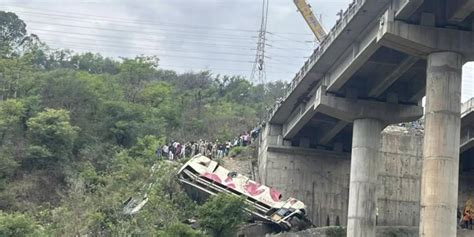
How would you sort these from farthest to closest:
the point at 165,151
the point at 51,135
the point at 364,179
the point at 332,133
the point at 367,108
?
1. the point at 165,151
2. the point at 51,135
3. the point at 332,133
4. the point at 367,108
5. the point at 364,179

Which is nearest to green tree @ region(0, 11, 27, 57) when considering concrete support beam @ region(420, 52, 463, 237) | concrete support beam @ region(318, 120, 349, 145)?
concrete support beam @ region(318, 120, 349, 145)

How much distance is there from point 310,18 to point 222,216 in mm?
47684

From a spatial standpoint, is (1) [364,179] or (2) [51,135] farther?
(2) [51,135]

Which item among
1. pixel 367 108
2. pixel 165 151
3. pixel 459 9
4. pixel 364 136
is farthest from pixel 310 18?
pixel 459 9

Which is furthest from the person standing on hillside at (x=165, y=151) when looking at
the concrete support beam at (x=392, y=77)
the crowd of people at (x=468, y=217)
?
the crowd of people at (x=468, y=217)

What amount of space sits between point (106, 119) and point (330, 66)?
24.0 m

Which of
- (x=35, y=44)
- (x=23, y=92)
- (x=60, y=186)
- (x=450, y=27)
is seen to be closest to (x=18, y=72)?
(x=23, y=92)

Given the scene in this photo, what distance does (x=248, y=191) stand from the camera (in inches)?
1620

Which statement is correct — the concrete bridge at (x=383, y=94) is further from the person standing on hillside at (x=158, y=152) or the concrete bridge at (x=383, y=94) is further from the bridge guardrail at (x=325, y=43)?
the person standing on hillside at (x=158, y=152)

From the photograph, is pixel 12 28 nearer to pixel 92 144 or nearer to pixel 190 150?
pixel 92 144

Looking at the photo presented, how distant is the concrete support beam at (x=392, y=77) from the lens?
3162cm

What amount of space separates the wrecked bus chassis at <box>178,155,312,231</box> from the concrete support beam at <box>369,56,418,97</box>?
788cm

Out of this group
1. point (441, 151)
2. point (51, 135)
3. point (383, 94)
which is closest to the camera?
point (441, 151)

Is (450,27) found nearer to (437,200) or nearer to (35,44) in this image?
(437,200)
